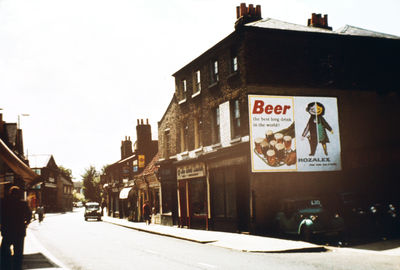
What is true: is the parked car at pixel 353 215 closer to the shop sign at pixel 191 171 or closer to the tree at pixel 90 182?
the shop sign at pixel 191 171

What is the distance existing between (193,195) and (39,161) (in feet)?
242

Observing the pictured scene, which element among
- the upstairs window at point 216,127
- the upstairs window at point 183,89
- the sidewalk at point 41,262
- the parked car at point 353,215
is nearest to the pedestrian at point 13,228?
the sidewalk at point 41,262

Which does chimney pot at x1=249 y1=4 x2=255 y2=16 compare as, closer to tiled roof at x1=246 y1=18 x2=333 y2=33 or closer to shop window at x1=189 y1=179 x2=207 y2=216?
tiled roof at x1=246 y1=18 x2=333 y2=33

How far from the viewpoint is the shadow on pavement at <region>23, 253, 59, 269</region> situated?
11.6m

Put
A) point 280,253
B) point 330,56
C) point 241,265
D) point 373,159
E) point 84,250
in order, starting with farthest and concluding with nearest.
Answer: point 330,56, point 373,159, point 84,250, point 280,253, point 241,265

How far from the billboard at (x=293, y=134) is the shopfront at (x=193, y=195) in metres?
6.01

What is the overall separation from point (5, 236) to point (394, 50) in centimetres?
2466

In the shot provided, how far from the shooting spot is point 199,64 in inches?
1130

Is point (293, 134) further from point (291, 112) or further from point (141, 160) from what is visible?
point (141, 160)

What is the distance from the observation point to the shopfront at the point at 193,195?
27.3 metres

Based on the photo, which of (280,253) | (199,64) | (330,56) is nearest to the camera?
(280,253)

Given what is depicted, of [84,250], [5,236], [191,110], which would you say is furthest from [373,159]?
[5,236]

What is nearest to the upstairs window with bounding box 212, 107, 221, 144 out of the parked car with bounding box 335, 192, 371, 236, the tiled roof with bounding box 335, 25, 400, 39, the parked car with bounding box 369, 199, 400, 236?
the parked car with bounding box 335, 192, 371, 236

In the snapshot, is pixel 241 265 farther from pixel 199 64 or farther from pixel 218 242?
pixel 199 64
